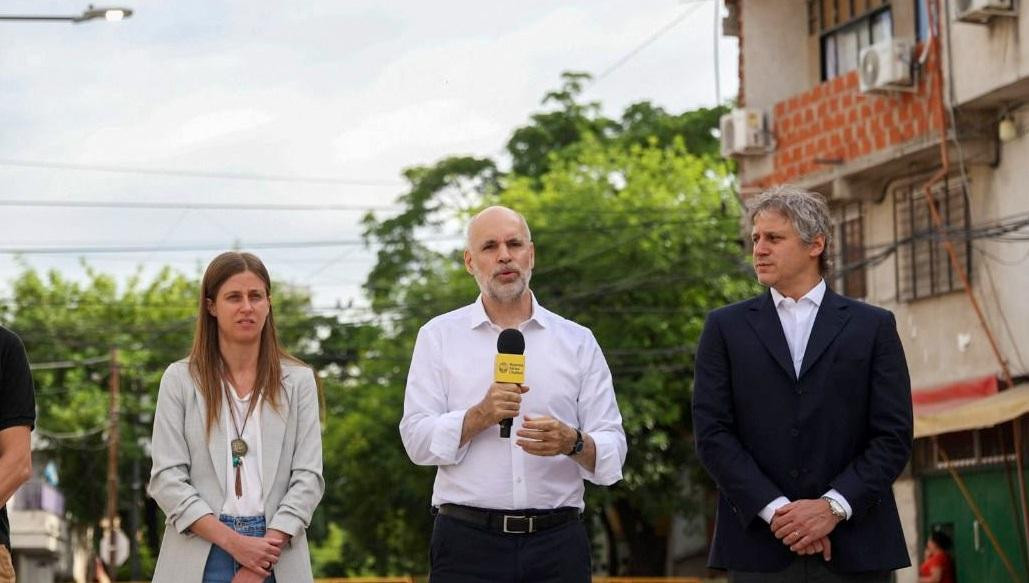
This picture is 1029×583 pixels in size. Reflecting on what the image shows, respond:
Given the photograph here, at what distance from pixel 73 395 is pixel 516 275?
5602cm

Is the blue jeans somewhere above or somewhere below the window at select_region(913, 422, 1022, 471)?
below

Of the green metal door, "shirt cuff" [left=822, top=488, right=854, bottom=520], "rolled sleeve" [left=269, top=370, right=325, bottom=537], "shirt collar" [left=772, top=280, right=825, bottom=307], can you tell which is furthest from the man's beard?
the green metal door

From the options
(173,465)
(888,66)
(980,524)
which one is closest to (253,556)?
(173,465)

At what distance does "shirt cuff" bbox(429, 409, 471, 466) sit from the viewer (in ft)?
25.3

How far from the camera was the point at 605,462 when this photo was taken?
25.5ft

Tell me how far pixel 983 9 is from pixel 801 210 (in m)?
16.3

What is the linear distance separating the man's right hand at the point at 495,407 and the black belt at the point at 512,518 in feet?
1.10

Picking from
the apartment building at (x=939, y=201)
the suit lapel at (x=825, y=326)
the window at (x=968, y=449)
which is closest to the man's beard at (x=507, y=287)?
the suit lapel at (x=825, y=326)

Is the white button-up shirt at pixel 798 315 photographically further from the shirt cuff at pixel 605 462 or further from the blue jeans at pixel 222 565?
the blue jeans at pixel 222 565

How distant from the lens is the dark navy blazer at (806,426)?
7.57 meters

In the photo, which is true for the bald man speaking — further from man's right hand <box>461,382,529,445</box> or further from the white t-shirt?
the white t-shirt

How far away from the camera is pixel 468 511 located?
7.76 m

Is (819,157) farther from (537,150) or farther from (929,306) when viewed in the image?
(537,150)

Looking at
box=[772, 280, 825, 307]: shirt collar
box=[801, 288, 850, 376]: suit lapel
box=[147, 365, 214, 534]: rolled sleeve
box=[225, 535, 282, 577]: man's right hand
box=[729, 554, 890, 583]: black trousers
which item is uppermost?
box=[772, 280, 825, 307]: shirt collar
